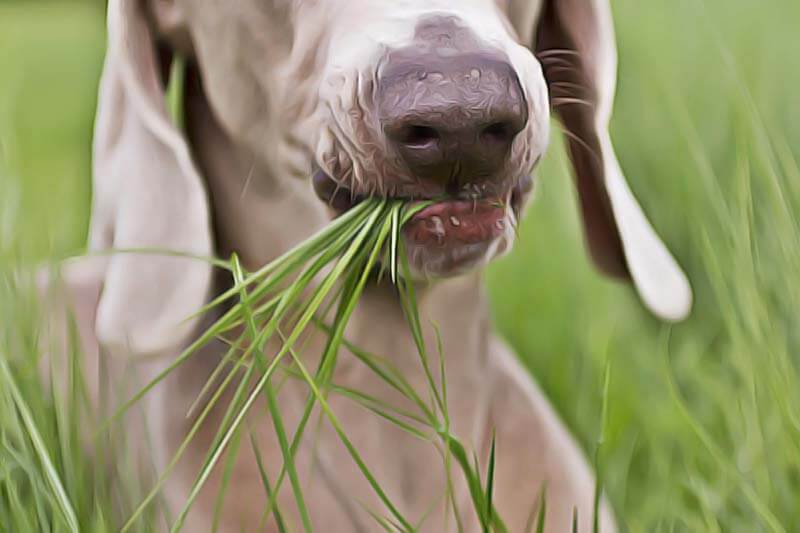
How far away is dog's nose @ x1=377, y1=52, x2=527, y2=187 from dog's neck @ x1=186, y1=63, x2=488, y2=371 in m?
0.32

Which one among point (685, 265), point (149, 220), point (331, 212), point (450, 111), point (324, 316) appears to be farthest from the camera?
point (685, 265)

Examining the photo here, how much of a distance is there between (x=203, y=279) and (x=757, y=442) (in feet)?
2.08

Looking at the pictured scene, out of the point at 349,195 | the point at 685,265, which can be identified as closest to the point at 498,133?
the point at 349,195

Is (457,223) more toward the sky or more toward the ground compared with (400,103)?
more toward the ground

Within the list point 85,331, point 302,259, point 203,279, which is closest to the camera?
point 302,259

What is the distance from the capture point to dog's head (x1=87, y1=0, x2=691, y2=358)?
131cm

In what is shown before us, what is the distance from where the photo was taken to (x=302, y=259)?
1396mm

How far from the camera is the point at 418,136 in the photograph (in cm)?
130

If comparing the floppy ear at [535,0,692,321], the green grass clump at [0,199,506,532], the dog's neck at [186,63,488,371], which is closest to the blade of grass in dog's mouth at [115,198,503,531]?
the green grass clump at [0,199,506,532]

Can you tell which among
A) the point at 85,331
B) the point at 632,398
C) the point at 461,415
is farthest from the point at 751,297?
the point at 85,331

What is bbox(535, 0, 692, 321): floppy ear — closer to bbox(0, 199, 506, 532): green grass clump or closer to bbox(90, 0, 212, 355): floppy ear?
bbox(0, 199, 506, 532): green grass clump

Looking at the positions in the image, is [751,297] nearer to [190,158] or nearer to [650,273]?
[650,273]

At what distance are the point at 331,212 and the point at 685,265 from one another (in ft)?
4.09

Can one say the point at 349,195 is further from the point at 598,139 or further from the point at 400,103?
the point at 598,139
